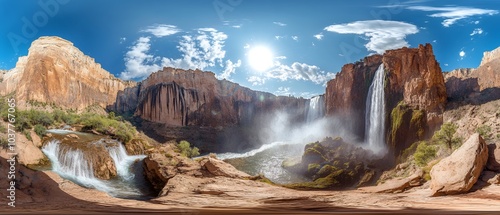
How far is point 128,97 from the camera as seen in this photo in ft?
98.1

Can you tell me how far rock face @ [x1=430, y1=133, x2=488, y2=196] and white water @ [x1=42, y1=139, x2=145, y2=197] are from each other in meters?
8.62

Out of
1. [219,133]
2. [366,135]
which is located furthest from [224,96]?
[366,135]

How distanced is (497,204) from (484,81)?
1542cm

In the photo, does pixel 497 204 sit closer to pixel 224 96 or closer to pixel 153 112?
pixel 153 112

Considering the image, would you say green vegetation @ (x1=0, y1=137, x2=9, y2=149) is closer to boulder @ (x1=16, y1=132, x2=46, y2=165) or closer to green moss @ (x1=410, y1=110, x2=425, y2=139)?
boulder @ (x1=16, y1=132, x2=46, y2=165)

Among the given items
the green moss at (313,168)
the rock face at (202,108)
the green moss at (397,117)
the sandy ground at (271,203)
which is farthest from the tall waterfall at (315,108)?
the sandy ground at (271,203)

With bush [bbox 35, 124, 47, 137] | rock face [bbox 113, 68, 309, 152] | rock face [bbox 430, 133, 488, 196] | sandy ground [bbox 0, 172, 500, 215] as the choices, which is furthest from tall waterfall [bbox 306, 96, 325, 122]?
bush [bbox 35, 124, 47, 137]

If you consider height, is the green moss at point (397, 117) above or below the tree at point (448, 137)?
above

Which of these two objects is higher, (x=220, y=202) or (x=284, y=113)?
(x=284, y=113)

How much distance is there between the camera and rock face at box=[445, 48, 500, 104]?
17.8m

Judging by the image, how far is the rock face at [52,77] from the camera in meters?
12.7

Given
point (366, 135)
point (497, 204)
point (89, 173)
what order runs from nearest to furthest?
point (497, 204), point (89, 173), point (366, 135)

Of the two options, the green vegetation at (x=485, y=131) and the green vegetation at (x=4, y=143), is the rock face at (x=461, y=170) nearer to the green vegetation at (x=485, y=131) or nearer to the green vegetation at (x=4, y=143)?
Answer: the green vegetation at (x=485, y=131)

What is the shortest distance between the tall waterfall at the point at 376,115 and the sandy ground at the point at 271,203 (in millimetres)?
10696
